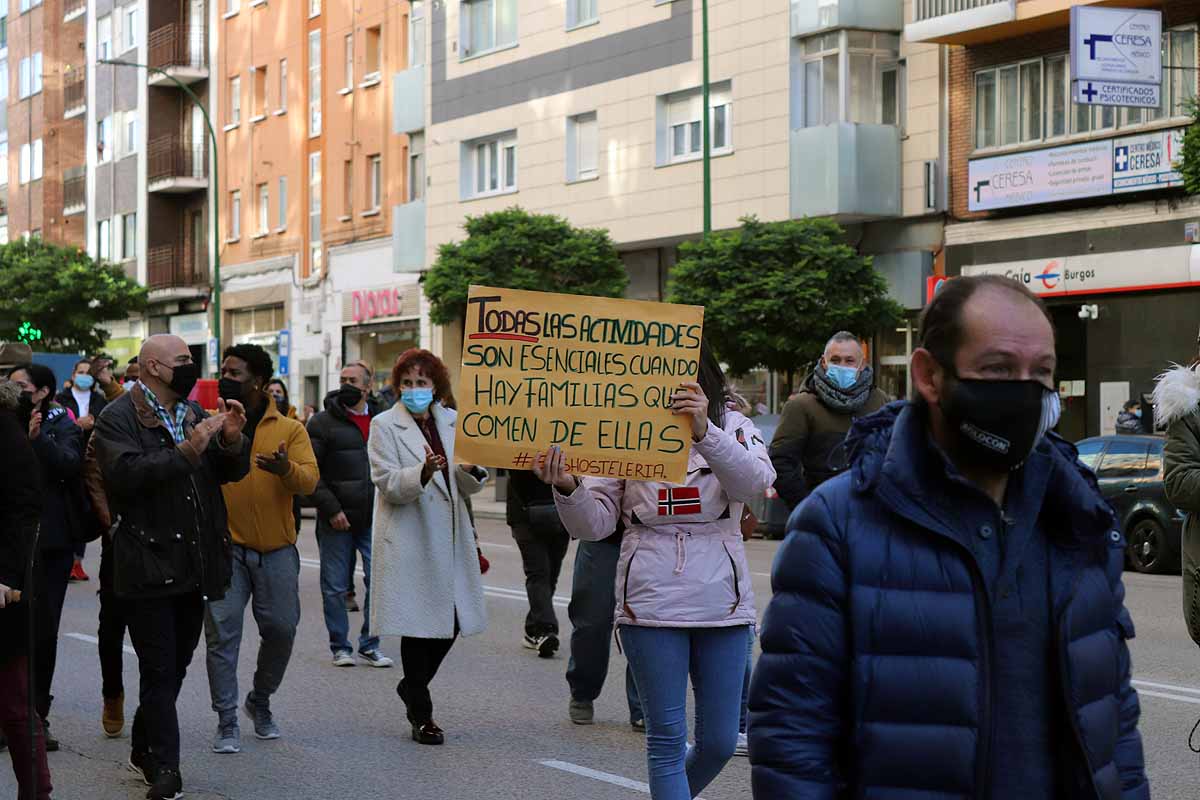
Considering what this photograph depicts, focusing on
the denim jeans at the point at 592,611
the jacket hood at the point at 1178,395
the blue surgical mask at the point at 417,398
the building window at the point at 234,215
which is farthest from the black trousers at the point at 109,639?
the building window at the point at 234,215

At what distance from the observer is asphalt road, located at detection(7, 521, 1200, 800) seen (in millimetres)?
7730

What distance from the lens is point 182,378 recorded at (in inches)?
291

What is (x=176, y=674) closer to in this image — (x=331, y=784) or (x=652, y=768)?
(x=331, y=784)

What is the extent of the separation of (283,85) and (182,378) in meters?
39.9

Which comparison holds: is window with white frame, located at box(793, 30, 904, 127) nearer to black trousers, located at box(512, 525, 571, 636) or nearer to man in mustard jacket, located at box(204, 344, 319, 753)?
black trousers, located at box(512, 525, 571, 636)

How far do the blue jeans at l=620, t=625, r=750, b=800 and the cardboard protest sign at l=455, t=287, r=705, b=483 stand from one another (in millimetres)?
573

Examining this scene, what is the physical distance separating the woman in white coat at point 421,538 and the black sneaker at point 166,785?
1625 millimetres

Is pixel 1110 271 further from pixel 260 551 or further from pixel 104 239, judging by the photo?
pixel 104 239

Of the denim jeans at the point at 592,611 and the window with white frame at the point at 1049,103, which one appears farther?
the window with white frame at the point at 1049,103

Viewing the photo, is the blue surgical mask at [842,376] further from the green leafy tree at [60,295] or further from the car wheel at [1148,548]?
the green leafy tree at [60,295]

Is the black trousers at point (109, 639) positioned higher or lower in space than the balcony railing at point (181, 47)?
lower

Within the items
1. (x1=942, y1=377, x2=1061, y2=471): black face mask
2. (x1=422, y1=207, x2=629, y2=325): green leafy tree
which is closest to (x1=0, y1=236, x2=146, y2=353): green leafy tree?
(x1=422, y1=207, x2=629, y2=325): green leafy tree

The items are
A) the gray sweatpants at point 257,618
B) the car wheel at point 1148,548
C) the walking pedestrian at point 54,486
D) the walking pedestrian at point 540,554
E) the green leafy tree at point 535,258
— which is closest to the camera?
the gray sweatpants at point 257,618

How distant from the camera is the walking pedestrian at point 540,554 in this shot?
1129cm
